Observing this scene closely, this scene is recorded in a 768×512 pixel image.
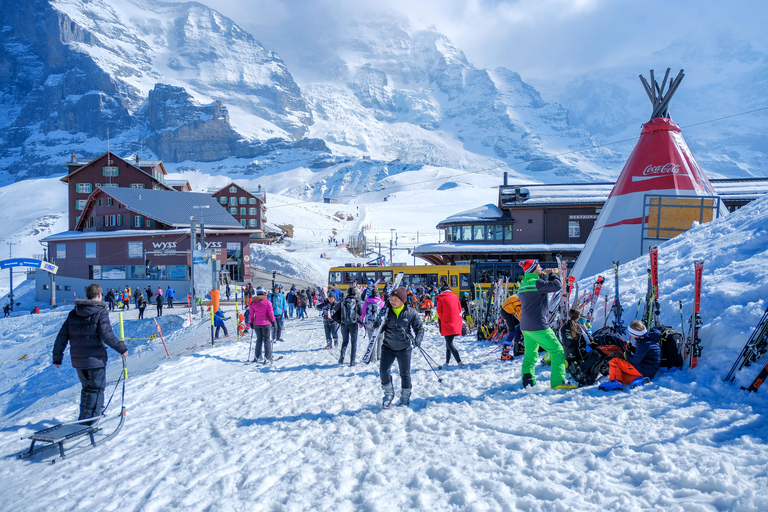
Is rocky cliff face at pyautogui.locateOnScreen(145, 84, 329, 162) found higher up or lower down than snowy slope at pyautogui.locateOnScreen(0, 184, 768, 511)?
higher up

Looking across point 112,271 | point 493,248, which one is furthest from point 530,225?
point 112,271

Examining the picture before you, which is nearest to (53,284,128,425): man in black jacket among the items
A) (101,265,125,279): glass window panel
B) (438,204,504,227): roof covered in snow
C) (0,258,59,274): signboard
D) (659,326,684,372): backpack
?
(659,326,684,372): backpack

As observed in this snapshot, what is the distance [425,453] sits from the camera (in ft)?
14.6

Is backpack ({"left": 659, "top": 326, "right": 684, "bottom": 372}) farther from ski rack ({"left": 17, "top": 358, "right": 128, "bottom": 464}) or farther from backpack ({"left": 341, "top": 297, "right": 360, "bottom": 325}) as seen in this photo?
ski rack ({"left": 17, "top": 358, "right": 128, "bottom": 464})

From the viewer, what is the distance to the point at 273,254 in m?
49.7

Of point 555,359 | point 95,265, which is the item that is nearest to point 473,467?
point 555,359

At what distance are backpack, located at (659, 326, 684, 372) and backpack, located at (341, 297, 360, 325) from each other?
517 centimetres

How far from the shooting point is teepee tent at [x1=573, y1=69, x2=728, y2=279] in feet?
50.1

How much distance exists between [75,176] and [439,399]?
61660 mm

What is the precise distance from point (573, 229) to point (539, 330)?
1132 inches

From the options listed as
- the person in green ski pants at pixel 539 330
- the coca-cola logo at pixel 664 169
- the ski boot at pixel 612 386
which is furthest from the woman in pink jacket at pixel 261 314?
the coca-cola logo at pixel 664 169

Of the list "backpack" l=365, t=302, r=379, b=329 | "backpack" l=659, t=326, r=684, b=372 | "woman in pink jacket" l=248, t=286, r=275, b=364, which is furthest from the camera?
"backpack" l=365, t=302, r=379, b=329

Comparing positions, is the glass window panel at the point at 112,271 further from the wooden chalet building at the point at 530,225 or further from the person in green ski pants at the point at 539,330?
the person in green ski pants at the point at 539,330

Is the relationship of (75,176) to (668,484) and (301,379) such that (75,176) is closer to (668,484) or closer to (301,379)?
(301,379)
